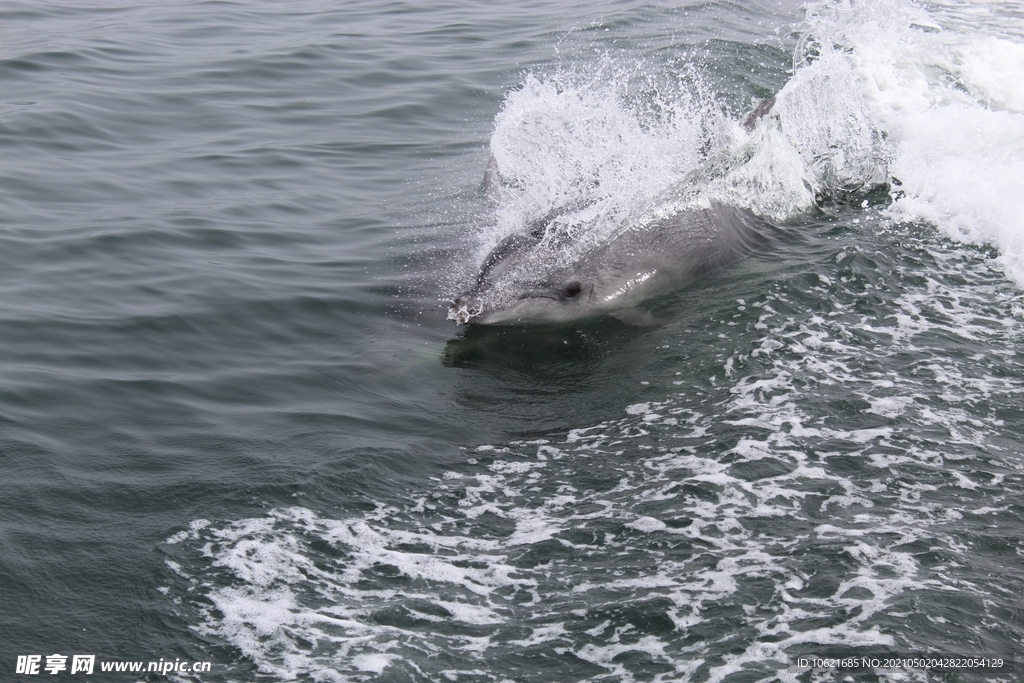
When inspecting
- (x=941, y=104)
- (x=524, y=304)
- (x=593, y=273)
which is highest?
(x=941, y=104)

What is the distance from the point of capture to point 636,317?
375 inches

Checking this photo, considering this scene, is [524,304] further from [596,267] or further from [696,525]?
[696,525]

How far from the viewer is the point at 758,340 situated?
8.85 metres

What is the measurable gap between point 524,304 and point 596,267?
0.96 meters

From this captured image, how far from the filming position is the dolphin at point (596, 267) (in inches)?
374

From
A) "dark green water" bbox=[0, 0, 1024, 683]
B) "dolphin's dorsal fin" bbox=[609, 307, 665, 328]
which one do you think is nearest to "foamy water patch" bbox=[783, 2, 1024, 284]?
"dark green water" bbox=[0, 0, 1024, 683]

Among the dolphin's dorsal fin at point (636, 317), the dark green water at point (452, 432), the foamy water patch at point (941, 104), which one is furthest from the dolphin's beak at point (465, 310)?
the foamy water patch at point (941, 104)

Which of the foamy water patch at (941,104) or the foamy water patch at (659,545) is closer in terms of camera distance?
the foamy water patch at (659,545)

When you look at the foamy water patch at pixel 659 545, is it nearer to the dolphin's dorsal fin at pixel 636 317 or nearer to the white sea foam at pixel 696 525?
the white sea foam at pixel 696 525

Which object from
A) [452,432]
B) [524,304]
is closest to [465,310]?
[524,304]

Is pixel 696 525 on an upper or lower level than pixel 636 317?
lower

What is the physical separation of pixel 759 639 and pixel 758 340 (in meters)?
4.15

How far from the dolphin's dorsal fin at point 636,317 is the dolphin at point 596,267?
0.03 feet

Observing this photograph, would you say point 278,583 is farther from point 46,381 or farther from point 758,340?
point 758,340
